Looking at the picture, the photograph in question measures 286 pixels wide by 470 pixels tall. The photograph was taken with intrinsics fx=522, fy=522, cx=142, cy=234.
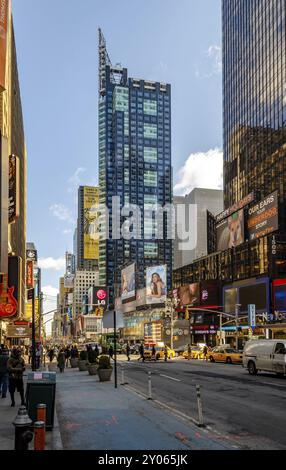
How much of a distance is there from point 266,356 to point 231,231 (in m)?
70.4

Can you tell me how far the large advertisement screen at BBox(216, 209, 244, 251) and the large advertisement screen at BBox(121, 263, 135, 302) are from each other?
57506mm

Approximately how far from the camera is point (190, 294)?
118125 millimetres

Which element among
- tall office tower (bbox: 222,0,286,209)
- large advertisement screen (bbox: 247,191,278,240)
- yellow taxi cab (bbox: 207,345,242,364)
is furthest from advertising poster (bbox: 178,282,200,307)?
yellow taxi cab (bbox: 207,345,242,364)

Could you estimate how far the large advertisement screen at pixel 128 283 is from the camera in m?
161

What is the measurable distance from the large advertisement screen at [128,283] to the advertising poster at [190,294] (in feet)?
119

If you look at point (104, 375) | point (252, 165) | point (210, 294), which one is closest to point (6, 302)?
point (104, 375)

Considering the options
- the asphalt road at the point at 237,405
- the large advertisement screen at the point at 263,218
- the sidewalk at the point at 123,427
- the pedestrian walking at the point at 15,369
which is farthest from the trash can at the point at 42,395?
the large advertisement screen at the point at 263,218

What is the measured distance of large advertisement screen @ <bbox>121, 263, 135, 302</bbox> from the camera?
161m

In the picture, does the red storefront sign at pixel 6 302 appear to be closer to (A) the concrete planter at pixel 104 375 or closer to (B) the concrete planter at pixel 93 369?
(B) the concrete planter at pixel 93 369

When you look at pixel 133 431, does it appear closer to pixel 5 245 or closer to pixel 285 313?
pixel 5 245

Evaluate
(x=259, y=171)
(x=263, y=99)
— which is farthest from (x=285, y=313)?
(x=263, y=99)

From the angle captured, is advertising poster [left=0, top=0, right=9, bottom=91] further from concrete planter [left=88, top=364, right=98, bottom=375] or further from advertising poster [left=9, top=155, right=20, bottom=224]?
advertising poster [left=9, top=155, right=20, bottom=224]
